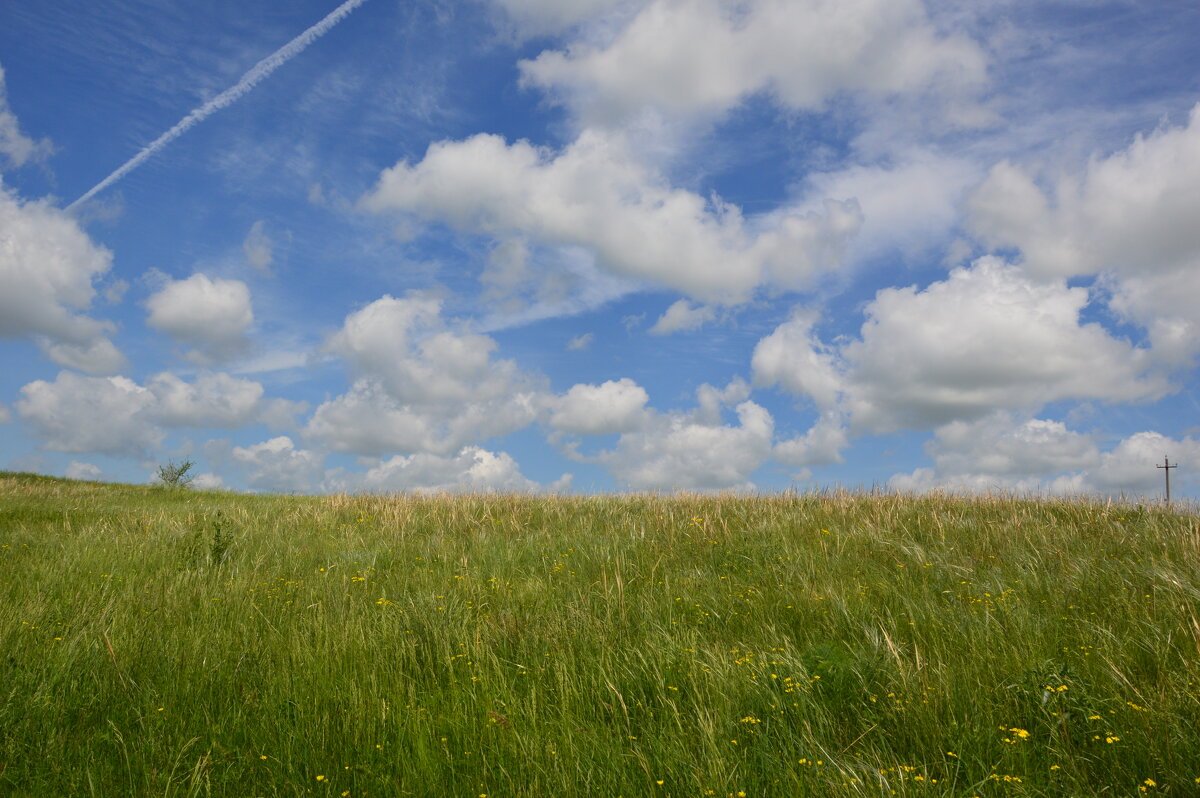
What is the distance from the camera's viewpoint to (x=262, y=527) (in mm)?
11078

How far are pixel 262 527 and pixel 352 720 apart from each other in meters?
8.12

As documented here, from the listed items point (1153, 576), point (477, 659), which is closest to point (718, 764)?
point (477, 659)

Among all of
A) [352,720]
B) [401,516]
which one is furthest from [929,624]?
[401,516]

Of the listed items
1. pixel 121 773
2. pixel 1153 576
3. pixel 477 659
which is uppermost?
pixel 1153 576

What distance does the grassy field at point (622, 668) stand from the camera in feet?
11.0

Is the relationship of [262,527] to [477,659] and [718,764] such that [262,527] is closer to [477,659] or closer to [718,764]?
[477,659]

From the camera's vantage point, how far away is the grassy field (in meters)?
3.35

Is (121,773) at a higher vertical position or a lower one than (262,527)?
lower

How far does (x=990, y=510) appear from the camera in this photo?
35.8ft

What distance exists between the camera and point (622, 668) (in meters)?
4.35

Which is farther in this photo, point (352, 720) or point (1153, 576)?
point (1153, 576)

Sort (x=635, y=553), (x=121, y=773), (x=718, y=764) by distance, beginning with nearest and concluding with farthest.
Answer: (x=718, y=764) < (x=121, y=773) < (x=635, y=553)

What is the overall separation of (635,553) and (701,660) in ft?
11.1

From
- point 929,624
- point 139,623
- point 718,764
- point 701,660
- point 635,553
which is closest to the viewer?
point 718,764
